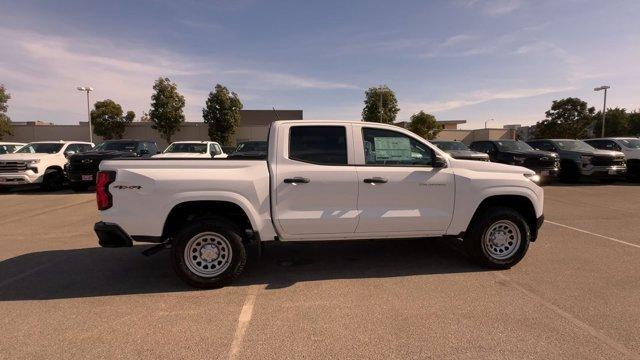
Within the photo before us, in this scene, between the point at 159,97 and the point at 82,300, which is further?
the point at 159,97

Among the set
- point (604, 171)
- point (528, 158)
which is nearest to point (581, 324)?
point (528, 158)

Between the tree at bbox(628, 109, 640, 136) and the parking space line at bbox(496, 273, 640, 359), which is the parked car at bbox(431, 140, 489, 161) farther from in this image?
the tree at bbox(628, 109, 640, 136)

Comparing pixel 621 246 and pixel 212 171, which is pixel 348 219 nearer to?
pixel 212 171

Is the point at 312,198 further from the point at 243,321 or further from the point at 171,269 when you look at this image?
the point at 171,269

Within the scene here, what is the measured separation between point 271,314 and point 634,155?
56.6 ft

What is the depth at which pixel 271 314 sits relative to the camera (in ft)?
11.5

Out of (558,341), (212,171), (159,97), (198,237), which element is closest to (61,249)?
(198,237)

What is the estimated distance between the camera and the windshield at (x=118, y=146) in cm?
1359

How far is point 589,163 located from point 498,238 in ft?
39.7

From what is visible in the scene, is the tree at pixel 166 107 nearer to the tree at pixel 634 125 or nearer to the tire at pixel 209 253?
the tire at pixel 209 253

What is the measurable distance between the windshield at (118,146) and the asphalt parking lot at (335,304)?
841 centimetres

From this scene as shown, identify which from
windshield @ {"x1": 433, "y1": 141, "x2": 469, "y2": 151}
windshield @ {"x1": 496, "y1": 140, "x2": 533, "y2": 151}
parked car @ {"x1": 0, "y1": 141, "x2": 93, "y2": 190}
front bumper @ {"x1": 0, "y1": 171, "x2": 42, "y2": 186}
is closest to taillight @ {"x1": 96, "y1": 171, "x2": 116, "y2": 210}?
parked car @ {"x1": 0, "y1": 141, "x2": 93, "y2": 190}

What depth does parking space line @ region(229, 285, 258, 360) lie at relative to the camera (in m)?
2.92

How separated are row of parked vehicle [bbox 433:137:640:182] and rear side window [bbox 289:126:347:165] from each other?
361 inches
